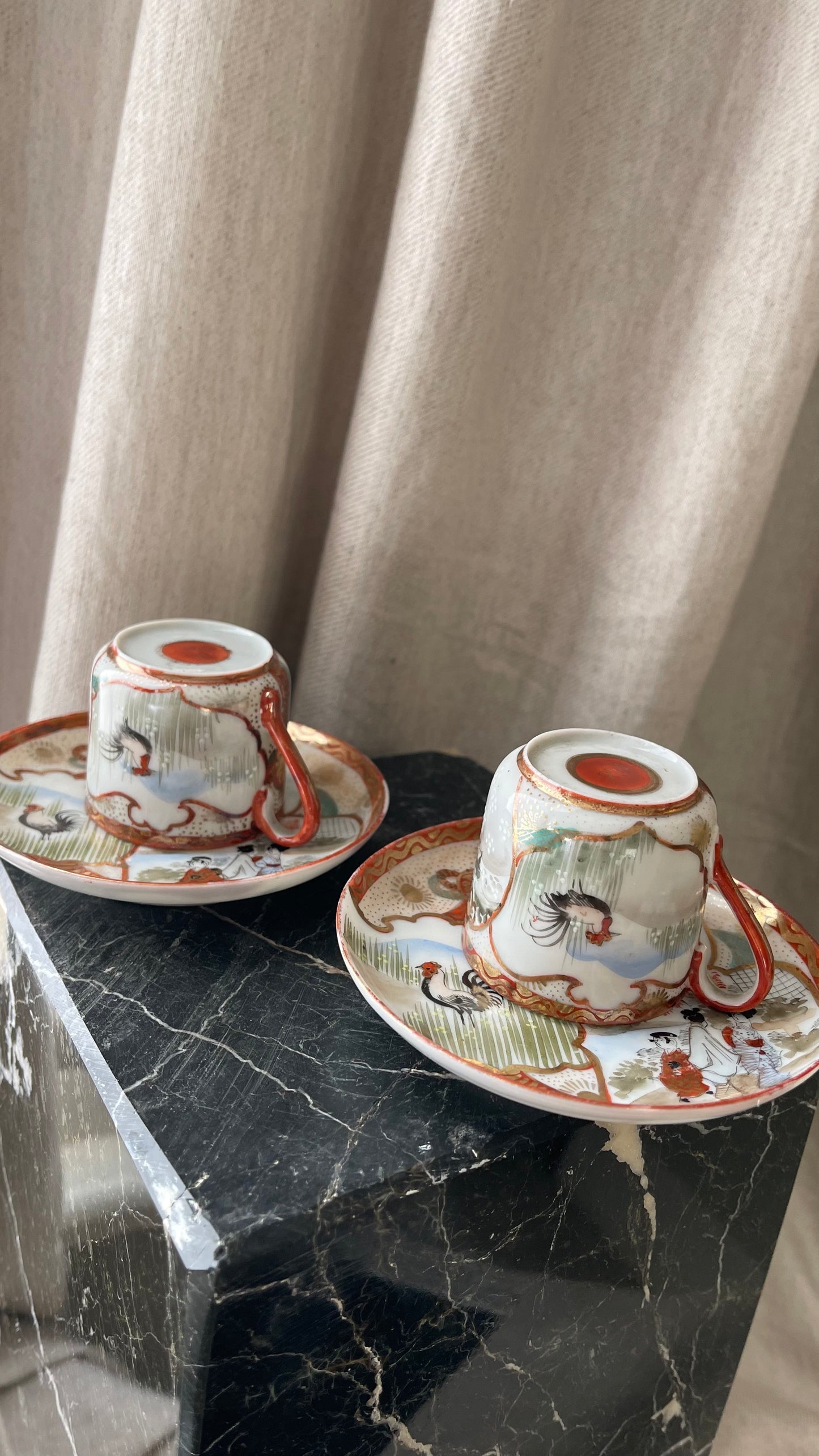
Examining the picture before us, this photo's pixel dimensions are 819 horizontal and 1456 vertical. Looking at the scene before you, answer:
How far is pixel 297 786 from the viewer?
29.9 inches

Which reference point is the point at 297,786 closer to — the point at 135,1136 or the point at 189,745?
the point at 189,745

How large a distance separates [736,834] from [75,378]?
0.77 m

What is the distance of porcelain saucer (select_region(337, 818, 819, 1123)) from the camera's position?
0.57 meters

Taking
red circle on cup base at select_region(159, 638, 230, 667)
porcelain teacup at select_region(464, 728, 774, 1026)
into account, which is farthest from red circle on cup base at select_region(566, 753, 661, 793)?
red circle on cup base at select_region(159, 638, 230, 667)

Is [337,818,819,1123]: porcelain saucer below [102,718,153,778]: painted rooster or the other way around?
below

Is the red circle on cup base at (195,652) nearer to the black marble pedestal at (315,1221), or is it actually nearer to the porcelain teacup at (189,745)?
the porcelain teacup at (189,745)

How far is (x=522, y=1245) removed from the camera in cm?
62

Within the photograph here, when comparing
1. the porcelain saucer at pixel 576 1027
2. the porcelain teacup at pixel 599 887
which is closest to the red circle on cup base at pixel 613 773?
the porcelain teacup at pixel 599 887

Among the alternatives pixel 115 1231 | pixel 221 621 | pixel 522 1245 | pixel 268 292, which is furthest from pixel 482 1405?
pixel 268 292

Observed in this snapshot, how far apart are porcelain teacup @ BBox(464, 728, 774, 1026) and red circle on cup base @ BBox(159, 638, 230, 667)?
218 millimetres

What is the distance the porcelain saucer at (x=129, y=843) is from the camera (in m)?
0.69

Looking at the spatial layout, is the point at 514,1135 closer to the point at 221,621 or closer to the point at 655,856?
the point at 655,856

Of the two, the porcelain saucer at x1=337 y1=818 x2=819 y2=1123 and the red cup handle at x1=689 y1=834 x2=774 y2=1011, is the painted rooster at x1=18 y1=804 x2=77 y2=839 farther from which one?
the red cup handle at x1=689 y1=834 x2=774 y2=1011

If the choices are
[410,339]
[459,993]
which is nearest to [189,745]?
[459,993]
